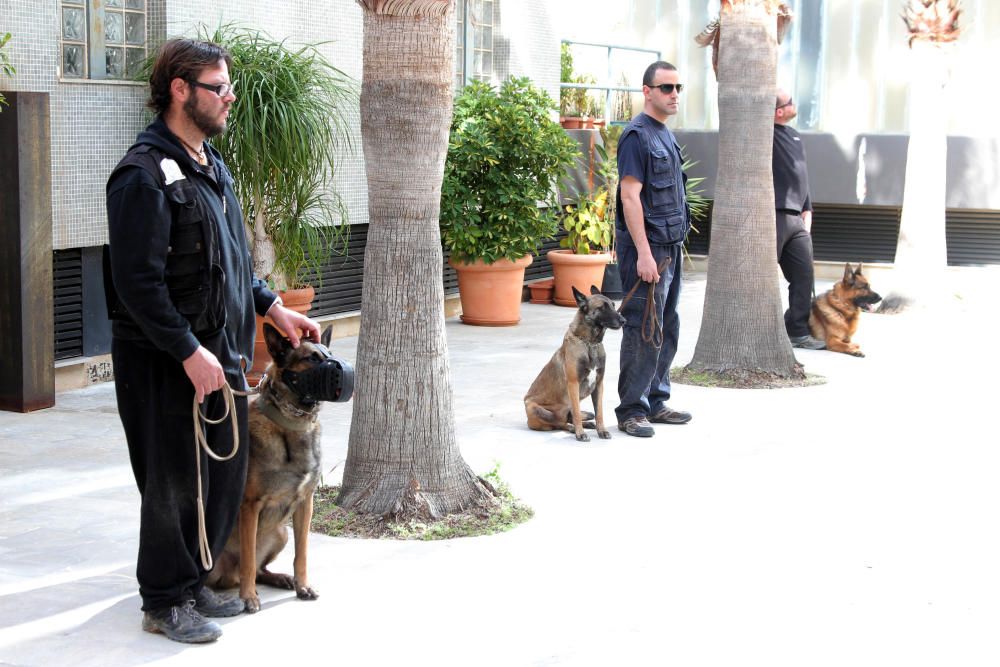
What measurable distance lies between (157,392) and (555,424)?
4080 mm

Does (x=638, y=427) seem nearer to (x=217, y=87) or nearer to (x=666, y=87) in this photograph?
(x=666, y=87)

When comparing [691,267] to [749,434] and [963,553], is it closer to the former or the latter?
[749,434]

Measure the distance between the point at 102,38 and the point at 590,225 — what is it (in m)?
6.43

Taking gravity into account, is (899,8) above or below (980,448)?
above

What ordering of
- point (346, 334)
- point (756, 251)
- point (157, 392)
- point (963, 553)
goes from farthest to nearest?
1. point (346, 334)
2. point (756, 251)
3. point (963, 553)
4. point (157, 392)

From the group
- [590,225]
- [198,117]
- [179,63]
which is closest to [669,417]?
[198,117]

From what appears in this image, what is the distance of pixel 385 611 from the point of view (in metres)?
4.84

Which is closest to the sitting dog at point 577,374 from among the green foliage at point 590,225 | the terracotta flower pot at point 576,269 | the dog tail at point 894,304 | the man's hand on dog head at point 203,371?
the man's hand on dog head at point 203,371

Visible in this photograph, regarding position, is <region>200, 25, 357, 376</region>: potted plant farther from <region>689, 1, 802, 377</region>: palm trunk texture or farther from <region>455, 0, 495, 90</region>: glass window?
<region>455, 0, 495, 90</region>: glass window

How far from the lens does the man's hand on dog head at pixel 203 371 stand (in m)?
4.20

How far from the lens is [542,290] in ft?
48.6

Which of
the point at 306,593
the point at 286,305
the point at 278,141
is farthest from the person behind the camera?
the point at 286,305

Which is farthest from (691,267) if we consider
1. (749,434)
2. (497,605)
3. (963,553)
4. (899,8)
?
(497,605)

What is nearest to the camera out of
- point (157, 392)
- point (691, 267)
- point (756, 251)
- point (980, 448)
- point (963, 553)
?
point (157, 392)
